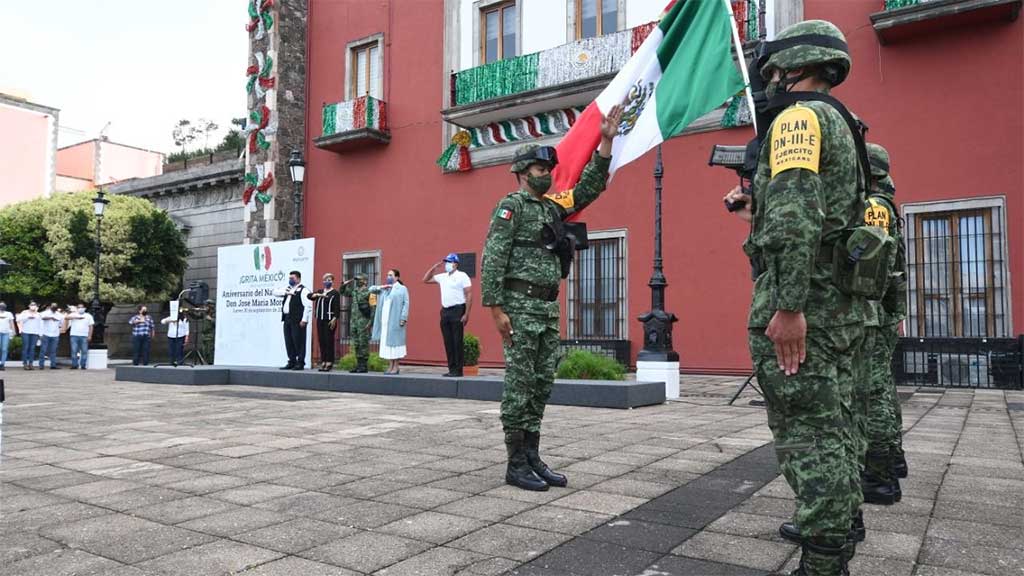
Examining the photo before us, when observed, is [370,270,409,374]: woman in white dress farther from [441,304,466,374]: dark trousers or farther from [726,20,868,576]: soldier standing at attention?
[726,20,868,576]: soldier standing at attention

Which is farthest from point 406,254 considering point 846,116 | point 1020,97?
point 846,116

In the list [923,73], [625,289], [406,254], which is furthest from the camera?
[406,254]

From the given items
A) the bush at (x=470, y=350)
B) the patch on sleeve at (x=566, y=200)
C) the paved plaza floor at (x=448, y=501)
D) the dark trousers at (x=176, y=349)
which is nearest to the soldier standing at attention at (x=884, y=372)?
the paved plaza floor at (x=448, y=501)

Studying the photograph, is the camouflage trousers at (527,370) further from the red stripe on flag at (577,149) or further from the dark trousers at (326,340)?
the dark trousers at (326,340)

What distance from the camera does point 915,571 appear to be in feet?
8.51

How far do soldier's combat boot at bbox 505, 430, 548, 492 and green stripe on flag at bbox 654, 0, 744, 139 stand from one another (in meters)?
3.38

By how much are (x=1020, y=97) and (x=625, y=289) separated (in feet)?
22.9

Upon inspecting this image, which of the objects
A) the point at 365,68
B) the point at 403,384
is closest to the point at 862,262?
the point at 403,384

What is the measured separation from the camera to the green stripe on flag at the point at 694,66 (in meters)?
6.29

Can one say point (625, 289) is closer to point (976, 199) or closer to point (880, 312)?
point (976, 199)

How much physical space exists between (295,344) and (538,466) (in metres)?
8.99

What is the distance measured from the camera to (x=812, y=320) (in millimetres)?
2439

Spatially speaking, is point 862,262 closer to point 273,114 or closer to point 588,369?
point 588,369

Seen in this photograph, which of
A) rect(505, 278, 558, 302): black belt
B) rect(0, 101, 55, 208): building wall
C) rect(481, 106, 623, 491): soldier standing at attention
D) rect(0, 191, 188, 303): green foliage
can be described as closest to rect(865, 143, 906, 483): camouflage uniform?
rect(481, 106, 623, 491): soldier standing at attention
